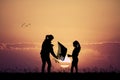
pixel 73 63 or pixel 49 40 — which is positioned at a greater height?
pixel 49 40

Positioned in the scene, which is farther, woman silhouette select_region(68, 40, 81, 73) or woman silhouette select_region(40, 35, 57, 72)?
woman silhouette select_region(68, 40, 81, 73)

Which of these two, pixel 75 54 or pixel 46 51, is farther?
pixel 75 54

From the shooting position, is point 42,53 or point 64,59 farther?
point 64,59

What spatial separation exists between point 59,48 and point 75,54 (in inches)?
48.2

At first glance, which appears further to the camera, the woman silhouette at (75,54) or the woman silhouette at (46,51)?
the woman silhouette at (75,54)

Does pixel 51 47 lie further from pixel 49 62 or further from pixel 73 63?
pixel 73 63

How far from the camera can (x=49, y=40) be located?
20062mm
